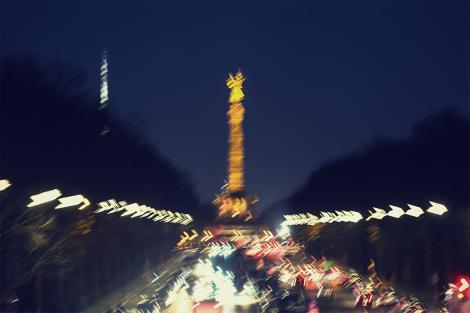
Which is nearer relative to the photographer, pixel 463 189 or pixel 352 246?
pixel 463 189

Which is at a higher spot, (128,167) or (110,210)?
(128,167)

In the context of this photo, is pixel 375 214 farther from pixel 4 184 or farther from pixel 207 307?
pixel 207 307

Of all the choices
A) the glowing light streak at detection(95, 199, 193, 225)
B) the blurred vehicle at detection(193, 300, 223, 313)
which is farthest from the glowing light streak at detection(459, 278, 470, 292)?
the glowing light streak at detection(95, 199, 193, 225)

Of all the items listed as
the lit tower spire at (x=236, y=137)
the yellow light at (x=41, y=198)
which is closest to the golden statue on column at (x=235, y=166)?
the lit tower spire at (x=236, y=137)

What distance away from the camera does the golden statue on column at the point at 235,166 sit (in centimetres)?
14740

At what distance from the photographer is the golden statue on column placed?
484ft

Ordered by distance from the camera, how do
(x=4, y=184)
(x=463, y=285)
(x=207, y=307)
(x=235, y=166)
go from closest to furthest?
(x=463, y=285), (x=207, y=307), (x=4, y=184), (x=235, y=166)

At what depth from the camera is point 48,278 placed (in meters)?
40.9

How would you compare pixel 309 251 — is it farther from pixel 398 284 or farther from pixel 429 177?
pixel 398 284

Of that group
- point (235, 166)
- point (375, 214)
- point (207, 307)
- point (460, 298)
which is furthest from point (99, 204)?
point (235, 166)

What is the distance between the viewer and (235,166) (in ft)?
504

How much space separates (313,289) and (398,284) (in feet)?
47.1

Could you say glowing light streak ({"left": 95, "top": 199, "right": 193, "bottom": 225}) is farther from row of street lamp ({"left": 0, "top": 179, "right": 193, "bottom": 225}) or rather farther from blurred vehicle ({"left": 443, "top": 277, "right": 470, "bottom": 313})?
blurred vehicle ({"left": 443, "top": 277, "right": 470, "bottom": 313})

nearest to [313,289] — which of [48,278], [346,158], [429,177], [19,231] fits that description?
[48,278]
